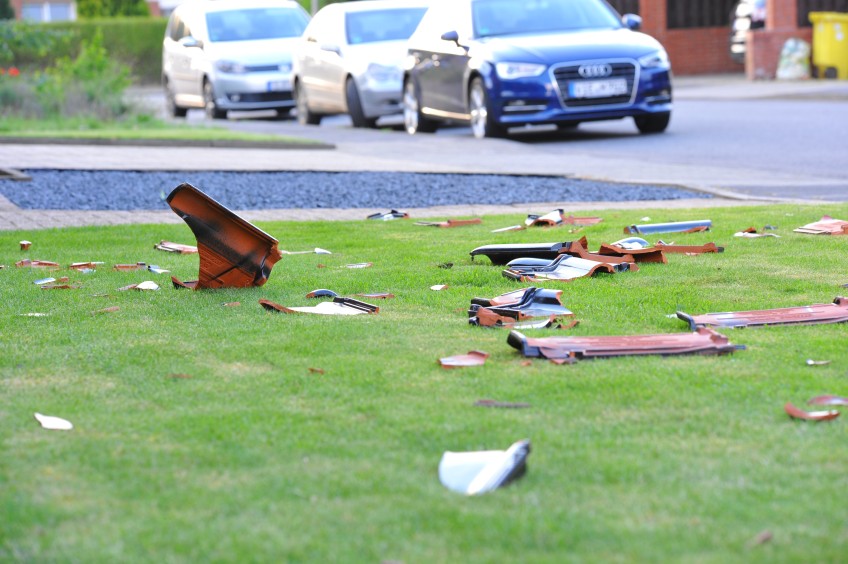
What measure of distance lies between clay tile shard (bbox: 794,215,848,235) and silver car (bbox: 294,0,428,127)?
493 inches

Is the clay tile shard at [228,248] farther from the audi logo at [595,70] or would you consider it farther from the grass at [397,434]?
the audi logo at [595,70]

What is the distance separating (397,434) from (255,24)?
20.8 metres

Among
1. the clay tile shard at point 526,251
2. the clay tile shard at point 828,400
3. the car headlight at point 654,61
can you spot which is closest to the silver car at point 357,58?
the car headlight at point 654,61

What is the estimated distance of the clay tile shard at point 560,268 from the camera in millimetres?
5961

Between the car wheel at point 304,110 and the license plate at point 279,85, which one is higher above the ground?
the license plate at point 279,85

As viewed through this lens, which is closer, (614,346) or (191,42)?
(614,346)

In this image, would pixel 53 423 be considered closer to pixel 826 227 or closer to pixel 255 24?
→ pixel 826 227

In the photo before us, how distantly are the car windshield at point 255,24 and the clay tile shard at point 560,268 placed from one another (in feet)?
58.5

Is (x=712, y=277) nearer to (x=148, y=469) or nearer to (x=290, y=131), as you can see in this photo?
(x=148, y=469)

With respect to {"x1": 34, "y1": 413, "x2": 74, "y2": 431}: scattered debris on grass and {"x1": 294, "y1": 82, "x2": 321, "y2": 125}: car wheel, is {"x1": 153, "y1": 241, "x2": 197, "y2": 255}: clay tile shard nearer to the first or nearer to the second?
{"x1": 34, "y1": 413, "x2": 74, "y2": 431}: scattered debris on grass

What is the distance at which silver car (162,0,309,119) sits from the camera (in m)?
22.7

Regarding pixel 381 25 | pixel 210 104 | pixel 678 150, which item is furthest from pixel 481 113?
pixel 210 104

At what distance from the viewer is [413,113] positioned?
18.8m

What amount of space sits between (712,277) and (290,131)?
14.1 m
